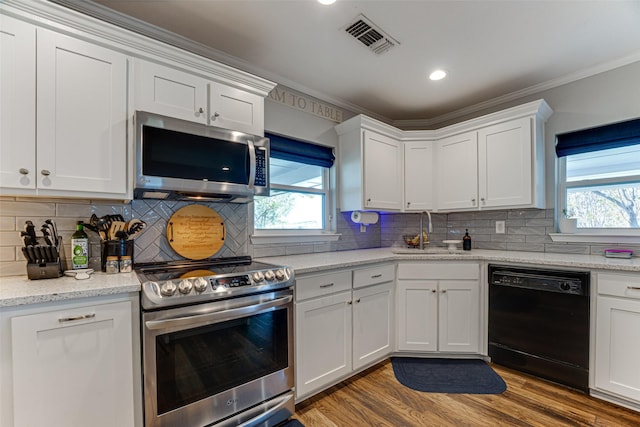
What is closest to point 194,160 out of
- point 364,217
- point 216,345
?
point 216,345

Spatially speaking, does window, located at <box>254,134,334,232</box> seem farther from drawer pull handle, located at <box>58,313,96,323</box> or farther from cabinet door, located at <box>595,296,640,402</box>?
cabinet door, located at <box>595,296,640,402</box>

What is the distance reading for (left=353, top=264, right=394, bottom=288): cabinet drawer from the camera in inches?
89.4

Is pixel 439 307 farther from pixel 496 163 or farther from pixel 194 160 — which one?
pixel 194 160

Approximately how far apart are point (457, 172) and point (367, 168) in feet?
3.08

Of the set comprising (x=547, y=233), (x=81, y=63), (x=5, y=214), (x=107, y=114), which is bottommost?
(x=547, y=233)

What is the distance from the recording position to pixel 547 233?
2.70 m

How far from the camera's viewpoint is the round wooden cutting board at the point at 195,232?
2020 mm

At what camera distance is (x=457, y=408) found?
1917mm

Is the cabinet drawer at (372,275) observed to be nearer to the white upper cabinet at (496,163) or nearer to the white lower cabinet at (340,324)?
the white lower cabinet at (340,324)

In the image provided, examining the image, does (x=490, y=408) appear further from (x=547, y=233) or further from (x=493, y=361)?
(x=547, y=233)

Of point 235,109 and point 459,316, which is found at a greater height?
point 235,109

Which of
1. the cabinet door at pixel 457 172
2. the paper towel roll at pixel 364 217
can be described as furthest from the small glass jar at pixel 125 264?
the cabinet door at pixel 457 172

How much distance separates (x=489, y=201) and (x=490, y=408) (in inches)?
67.0

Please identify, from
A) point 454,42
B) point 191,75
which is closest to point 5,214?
point 191,75
